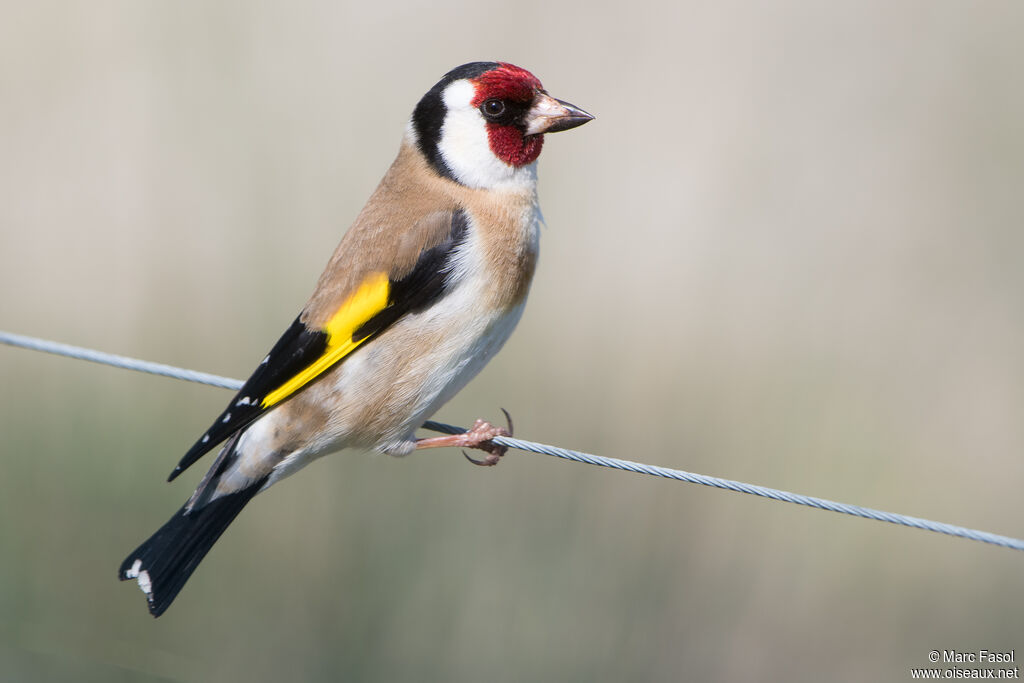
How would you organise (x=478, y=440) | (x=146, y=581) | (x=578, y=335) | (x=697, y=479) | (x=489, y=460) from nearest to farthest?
(x=697, y=479)
(x=146, y=581)
(x=478, y=440)
(x=489, y=460)
(x=578, y=335)

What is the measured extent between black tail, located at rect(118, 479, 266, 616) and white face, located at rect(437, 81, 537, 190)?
1133 mm

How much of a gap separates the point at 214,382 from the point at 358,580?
1040mm

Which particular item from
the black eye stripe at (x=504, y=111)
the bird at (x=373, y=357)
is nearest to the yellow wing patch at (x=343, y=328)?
the bird at (x=373, y=357)

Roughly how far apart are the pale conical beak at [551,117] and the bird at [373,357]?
0.81 ft

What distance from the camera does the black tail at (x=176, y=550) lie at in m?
2.76

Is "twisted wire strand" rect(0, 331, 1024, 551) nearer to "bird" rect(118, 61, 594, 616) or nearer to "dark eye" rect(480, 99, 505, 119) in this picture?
"bird" rect(118, 61, 594, 616)

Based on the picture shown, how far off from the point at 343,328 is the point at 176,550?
75cm

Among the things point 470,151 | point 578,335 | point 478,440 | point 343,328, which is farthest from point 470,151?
point 578,335

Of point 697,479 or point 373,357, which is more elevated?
point 373,357

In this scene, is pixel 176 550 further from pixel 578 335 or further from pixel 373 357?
pixel 578 335

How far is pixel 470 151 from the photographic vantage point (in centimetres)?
311

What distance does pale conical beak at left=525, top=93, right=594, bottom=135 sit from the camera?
307 cm

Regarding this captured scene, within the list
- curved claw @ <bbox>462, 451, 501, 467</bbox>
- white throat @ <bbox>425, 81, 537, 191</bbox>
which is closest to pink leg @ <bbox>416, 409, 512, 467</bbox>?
curved claw @ <bbox>462, 451, 501, 467</bbox>

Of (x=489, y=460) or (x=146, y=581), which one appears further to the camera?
(x=489, y=460)
